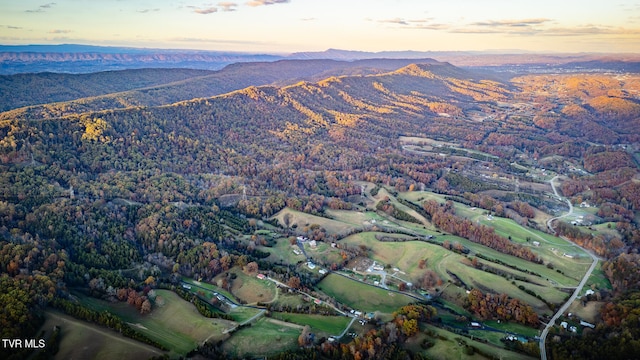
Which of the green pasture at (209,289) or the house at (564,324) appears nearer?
the house at (564,324)

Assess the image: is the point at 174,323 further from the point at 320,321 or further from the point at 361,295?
the point at 361,295

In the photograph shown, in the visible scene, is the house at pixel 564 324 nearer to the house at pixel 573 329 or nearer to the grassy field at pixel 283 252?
the house at pixel 573 329

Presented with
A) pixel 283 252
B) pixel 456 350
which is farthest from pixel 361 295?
pixel 283 252

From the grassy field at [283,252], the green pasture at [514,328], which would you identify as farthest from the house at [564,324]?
the grassy field at [283,252]

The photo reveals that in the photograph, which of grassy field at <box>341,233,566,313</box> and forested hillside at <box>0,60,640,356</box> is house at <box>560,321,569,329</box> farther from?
grassy field at <box>341,233,566,313</box>

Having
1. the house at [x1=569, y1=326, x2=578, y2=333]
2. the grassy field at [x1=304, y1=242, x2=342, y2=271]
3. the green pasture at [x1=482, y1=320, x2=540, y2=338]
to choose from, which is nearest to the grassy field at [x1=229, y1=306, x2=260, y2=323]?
the grassy field at [x1=304, y1=242, x2=342, y2=271]

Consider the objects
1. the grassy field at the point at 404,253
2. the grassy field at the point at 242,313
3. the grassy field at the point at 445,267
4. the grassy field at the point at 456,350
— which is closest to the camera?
the grassy field at the point at 456,350
